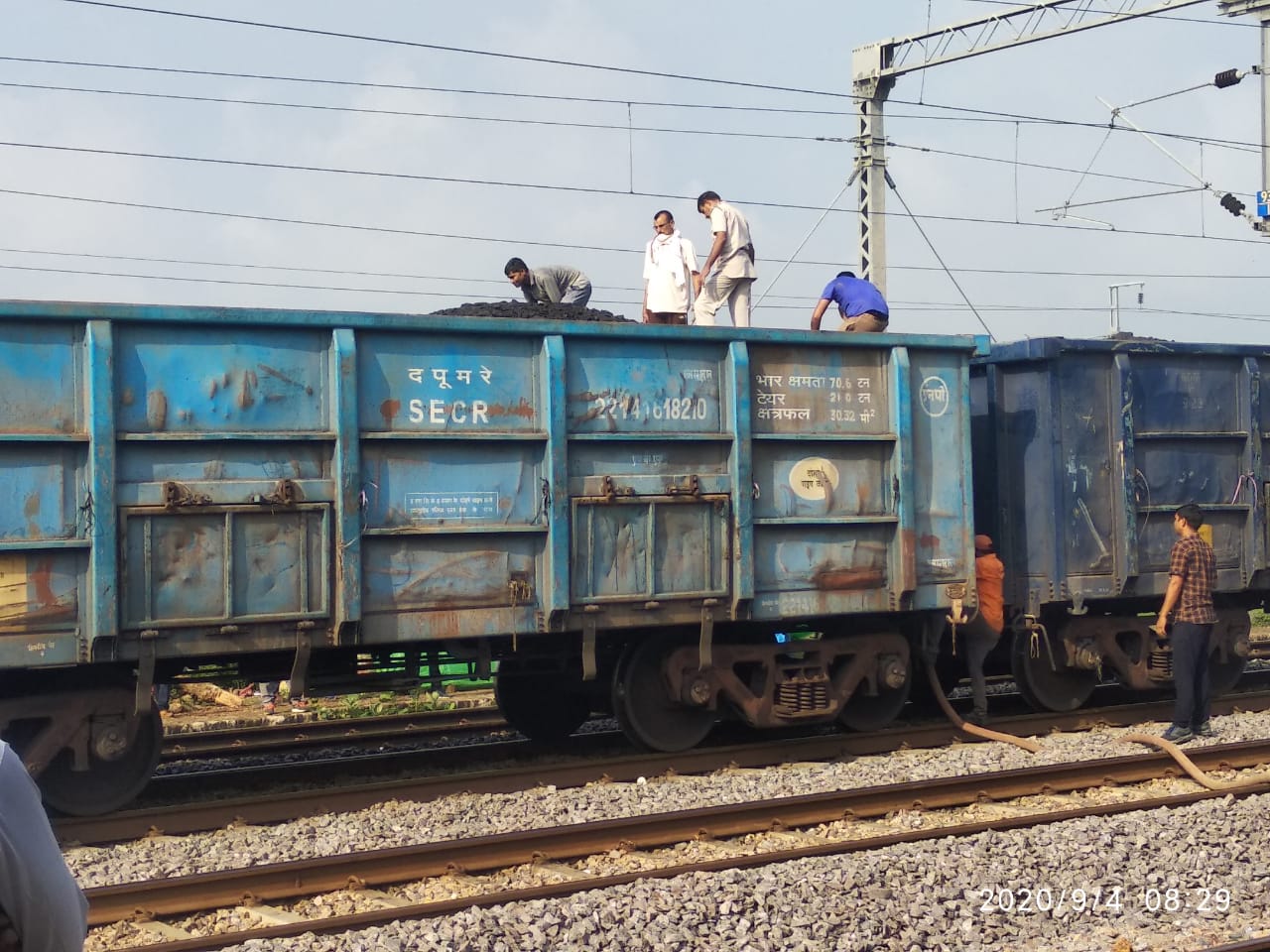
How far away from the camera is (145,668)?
25.5 ft

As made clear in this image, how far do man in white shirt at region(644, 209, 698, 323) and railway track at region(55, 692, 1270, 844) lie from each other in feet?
11.1

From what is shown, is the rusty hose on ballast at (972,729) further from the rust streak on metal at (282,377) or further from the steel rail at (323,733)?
the rust streak on metal at (282,377)

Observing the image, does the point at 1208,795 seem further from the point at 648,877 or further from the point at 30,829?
the point at 30,829

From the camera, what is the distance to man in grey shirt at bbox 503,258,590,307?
34.4ft

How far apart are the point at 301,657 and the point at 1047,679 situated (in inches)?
255

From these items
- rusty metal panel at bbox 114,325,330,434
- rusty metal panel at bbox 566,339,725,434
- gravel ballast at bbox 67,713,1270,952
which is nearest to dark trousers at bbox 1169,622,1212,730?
gravel ballast at bbox 67,713,1270,952

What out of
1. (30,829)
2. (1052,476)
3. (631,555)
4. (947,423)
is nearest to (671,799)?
(631,555)

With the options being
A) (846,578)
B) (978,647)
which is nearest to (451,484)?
(846,578)

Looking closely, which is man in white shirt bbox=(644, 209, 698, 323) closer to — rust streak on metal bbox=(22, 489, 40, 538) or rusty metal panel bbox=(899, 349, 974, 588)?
rusty metal panel bbox=(899, 349, 974, 588)

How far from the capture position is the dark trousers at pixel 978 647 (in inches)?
420

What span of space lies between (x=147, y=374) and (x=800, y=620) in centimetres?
489

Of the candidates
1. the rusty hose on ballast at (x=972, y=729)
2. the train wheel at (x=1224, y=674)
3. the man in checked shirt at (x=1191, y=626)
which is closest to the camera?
the rusty hose on ballast at (x=972, y=729)

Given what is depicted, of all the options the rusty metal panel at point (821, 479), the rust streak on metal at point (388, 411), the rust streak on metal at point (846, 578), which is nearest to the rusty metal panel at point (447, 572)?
the rust streak on metal at point (388, 411)

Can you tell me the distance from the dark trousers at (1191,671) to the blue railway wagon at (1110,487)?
40.4 inches
